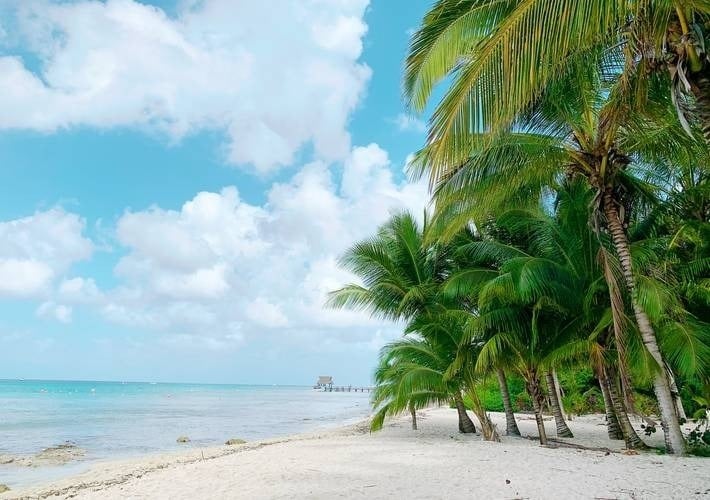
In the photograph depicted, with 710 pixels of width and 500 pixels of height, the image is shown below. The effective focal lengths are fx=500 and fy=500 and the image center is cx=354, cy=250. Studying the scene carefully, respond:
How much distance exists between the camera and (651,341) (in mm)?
7953

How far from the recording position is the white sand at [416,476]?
588 centimetres

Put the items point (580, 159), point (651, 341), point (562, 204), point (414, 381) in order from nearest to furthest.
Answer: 1. point (651, 341)
2. point (580, 159)
3. point (562, 204)
4. point (414, 381)

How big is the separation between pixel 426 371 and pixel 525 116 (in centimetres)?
618

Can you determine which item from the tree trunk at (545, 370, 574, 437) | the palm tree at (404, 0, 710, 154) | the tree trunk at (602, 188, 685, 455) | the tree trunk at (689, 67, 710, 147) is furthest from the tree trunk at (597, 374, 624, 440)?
the tree trunk at (689, 67, 710, 147)

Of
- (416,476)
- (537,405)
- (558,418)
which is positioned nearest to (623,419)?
(537,405)

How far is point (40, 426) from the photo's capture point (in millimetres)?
24484

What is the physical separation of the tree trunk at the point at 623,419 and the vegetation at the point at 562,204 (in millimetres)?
42

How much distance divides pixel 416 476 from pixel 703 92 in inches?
222

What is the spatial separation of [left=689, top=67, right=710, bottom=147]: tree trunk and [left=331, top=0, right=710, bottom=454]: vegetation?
0.05 ft

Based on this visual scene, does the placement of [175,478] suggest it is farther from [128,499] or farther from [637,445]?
[637,445]

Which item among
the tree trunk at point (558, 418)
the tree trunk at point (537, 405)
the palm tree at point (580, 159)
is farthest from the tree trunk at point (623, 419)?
the tree trunk at point (558, 418)

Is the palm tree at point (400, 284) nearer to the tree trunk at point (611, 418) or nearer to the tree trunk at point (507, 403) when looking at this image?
the tree trunk at point (507, 403)

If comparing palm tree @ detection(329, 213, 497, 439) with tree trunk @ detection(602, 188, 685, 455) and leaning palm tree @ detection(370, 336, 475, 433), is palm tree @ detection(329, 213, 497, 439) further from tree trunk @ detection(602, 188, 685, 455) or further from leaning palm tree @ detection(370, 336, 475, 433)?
tree trunk @ detection(602, 188, 685, 455)

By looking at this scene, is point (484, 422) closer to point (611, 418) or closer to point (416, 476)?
point (611, 418)
